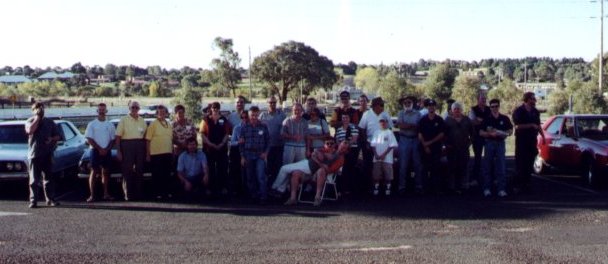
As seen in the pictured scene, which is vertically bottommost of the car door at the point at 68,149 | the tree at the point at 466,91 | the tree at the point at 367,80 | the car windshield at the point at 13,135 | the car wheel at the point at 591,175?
the car wheel at the point at 591,175

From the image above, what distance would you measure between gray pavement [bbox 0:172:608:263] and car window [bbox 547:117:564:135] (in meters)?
2.44

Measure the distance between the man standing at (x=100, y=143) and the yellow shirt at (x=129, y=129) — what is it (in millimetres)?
254

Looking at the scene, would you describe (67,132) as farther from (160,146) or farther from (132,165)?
(160,146)

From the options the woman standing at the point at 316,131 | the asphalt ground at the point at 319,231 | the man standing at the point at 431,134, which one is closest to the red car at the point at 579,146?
the asphalt ground at the point at 319,231

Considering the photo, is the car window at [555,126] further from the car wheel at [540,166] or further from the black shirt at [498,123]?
the black shirt at [498,123]

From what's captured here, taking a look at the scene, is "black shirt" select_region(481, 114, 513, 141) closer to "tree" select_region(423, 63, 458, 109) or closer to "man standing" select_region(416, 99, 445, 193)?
"man standing" select_region(416, 99, 445, 193)

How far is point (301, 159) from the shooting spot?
1063cm

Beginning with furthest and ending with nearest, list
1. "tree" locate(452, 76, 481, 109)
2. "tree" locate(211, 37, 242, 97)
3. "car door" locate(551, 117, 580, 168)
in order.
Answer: "tree" locate(211, 37, 242, 97) < "tree" locate(452, 76, 481, 109) < "car door" locate(551, 117, 580, 168)

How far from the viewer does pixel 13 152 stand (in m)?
11.5

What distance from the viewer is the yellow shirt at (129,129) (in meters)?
10.5

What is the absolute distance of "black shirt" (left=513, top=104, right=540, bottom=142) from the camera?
36.1 feet

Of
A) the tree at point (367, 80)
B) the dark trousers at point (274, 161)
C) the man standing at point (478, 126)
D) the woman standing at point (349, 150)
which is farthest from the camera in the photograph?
the tree at point (367, 80)

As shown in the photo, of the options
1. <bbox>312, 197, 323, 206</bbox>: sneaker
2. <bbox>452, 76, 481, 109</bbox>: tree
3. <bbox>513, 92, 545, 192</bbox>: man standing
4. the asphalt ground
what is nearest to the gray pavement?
the asphalt ground

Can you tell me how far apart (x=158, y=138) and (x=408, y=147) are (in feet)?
13.5
